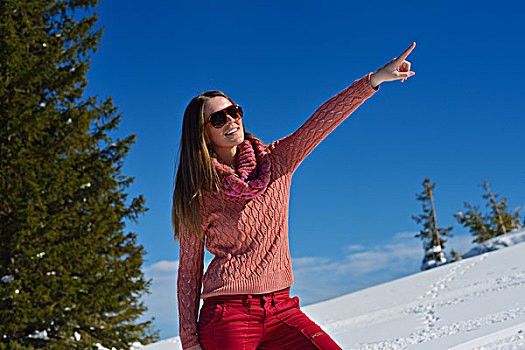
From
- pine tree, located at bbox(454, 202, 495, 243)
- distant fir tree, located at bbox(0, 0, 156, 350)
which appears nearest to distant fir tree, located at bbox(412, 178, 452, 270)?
pine tree, located at bbox(454, 202, 495, 243)

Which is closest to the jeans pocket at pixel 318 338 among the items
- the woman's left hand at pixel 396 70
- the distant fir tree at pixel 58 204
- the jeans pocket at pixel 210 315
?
the jeans pocket at pixel 210 315

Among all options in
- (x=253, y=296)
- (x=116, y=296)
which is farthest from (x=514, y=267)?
(x=253, y=296)

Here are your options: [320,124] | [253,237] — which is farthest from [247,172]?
[320,124]

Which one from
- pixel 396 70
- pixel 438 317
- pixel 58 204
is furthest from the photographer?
pixel 58 204

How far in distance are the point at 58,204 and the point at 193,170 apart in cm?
978

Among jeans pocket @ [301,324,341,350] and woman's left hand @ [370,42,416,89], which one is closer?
jeans pocket @ [301,324,341,350]

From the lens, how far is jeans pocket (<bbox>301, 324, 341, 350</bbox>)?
2.06 m

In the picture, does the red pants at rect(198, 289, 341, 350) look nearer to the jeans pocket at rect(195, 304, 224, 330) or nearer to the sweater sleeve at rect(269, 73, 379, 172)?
the jeans pocket at rect(195, 304, 224, 330)

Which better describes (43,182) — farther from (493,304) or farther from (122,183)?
(493,304)

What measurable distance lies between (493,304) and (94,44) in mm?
10786

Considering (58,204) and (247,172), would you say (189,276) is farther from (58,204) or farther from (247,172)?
(58,204)

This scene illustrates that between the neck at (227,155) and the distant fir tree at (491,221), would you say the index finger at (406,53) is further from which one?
the distant fir tree at (491,221)

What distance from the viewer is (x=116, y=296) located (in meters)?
11.2

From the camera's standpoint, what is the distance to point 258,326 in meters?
2.14
